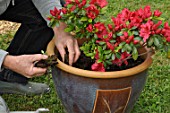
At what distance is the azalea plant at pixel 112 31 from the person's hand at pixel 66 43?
0.07 metres

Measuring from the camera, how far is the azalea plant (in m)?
1.90

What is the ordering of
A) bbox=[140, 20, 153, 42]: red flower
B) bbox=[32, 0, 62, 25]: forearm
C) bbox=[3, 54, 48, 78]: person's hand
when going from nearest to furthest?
bbox=[140, 20, 153, 42]: red flower → bbox=[3, 54, 48, 78]: person's hand → bbox=[32, 0, 62, 25]: forearm

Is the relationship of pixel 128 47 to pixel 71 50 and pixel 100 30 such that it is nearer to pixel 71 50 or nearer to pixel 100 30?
pixel 100 30

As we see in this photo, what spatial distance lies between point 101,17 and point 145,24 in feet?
0.88

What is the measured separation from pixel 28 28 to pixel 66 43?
617 mm

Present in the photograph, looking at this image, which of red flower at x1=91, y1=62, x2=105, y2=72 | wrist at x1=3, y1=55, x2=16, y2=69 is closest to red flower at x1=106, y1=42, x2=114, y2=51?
red flower at x1=91, y1=62, x2=105, y2=72

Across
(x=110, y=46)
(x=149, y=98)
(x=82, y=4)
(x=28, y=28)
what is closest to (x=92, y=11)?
(x=82, y=4)

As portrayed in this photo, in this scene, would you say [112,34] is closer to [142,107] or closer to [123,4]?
[142,107]

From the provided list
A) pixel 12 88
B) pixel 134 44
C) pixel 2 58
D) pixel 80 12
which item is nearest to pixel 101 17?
Result: pixel 80 12

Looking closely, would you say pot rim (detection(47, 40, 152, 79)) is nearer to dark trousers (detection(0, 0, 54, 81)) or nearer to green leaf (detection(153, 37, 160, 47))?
green leaf (detection(153, 37, 160, 47))

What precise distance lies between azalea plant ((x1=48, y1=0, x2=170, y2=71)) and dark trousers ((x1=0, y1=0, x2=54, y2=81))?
59 centimetres

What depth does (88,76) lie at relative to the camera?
6.35 feet

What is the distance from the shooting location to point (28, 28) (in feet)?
8.84

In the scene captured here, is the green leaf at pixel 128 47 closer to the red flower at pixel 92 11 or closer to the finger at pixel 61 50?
the red flower at pixel 92 11
